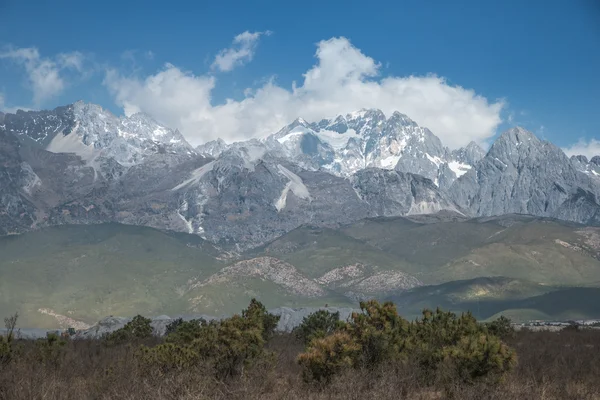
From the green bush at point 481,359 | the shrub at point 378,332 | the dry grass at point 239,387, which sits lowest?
the dry grass at point 239,387

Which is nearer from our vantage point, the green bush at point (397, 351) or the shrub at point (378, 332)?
the green bush at point (397, 351)

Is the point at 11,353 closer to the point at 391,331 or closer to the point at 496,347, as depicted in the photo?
the point at 391,331

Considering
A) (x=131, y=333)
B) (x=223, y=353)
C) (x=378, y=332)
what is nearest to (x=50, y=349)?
(x=223, y=353)

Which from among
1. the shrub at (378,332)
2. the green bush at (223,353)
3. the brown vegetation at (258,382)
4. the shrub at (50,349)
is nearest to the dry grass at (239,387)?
the brown vegetation at (258,382)

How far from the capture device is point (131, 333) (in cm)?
13875

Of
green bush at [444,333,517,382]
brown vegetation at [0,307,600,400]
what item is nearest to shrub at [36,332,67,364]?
brown vegetation at [0,307,600,400]

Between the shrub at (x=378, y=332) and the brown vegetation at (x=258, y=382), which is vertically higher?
the shrub at (x=378, y=332)

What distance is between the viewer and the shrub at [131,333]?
5276 inches

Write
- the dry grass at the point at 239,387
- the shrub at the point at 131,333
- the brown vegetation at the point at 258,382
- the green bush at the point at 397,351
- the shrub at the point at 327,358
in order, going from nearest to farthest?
the dry grass at the point at 239,387 < the brown vegetation at the point at 258,382 < the shrub at the point at 327,358 < the green bush at the point at 397,351 < the shrub at the point at 131,333

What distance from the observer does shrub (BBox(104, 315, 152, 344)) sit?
134000 millimetres

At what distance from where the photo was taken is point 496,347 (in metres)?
45.7

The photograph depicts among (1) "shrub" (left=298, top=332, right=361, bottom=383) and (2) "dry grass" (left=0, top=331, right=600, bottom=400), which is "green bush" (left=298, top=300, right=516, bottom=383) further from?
(2) "dry grass" (left=0, top=331, right=600, bottom=400)

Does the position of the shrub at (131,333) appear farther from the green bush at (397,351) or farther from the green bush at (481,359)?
A: the green bush at (481,359)

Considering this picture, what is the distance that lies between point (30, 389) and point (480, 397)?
23.9m
